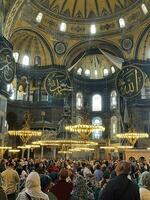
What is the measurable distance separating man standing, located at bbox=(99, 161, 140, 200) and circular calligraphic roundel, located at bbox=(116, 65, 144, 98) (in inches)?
566

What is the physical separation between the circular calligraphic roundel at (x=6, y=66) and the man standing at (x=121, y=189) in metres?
14.0

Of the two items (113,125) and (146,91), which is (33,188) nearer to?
(146,91)

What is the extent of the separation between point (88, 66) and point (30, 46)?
25.2 ft

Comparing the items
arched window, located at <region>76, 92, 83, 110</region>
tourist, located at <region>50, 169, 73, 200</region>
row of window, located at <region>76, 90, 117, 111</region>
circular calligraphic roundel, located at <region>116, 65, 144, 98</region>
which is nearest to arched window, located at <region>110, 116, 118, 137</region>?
row of window, located at <region>76, 90, 117, 111</region>

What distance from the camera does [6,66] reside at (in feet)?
53.5

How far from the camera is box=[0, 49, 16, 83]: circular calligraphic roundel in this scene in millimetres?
15961

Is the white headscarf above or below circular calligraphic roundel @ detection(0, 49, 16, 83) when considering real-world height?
below

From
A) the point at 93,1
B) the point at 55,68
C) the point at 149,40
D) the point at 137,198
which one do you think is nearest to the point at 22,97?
the point at 55,68

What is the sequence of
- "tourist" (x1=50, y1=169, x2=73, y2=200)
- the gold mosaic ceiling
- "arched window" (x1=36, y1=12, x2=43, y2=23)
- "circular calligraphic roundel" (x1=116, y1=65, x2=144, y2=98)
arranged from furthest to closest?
the gold mosaic ceiling
"arched window" (x1=36, y1=12, x2=43, y2=23)
"circular calligraphic roundel" (x1=116, y1=65, x2=144, y2=98)
"tourist" (x1=50, y1=169, x2=73, y2=200)

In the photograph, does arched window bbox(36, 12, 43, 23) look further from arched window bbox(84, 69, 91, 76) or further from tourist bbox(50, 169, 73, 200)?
tourist bbox(50, 169, 73, 200)

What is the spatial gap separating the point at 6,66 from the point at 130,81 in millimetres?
7414

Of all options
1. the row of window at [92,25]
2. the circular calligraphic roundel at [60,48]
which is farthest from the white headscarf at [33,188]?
the circular calligraphic roundel at [60,48]

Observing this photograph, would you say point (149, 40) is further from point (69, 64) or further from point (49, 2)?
point (49, 2)

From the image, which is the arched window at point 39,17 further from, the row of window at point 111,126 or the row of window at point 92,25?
the row of window at point 111,126
